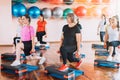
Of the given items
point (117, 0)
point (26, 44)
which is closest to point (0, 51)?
point (26, 44)

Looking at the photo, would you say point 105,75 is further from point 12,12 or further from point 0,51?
point 12,12

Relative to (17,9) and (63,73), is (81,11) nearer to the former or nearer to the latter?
(17,9)

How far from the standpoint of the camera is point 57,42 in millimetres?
8297

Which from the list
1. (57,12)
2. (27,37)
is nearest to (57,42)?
(57,12)

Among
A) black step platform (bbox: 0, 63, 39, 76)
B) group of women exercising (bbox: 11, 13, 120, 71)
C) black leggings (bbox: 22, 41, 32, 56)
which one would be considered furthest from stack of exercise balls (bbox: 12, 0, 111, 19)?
black step platform (bbox: 0, 63, 39, 76)

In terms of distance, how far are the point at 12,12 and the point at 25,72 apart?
372 centimetres

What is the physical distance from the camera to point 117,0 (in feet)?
29.1

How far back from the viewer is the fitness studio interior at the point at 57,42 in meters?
4.04

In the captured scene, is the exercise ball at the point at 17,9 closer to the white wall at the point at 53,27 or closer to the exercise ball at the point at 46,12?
the white wall at the point at 53,27

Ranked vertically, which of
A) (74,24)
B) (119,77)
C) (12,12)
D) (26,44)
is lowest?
(119,77)

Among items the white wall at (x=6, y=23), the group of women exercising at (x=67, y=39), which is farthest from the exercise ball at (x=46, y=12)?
the group of women exercising at (x=67, y=39)

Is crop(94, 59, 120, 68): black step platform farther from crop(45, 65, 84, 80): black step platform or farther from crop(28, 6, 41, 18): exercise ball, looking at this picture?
crop(28, 6, 41, 18): exercise ball

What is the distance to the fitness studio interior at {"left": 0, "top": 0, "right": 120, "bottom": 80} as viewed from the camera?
4035 millimetres

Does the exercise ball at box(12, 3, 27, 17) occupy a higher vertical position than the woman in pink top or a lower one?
higher
